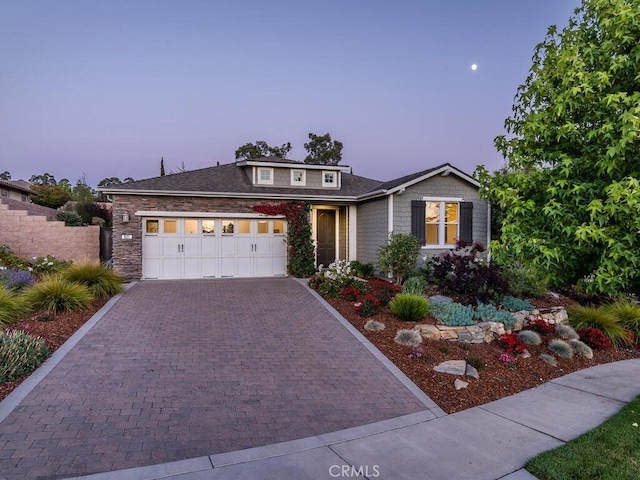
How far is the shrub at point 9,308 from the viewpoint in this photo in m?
6.76

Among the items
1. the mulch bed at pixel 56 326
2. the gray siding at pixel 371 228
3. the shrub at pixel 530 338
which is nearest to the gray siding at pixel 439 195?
the gray siding at pixel 371 228

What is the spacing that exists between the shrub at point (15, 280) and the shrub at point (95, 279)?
2.75 ft

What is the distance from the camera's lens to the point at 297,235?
13898 mm

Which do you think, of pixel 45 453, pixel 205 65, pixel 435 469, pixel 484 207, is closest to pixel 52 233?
pixel 205 65

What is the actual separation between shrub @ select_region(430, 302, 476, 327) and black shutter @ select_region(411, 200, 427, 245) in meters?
5.41

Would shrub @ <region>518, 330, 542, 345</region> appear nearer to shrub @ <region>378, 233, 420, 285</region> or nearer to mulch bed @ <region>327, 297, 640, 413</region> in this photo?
mulch bed @ <region>327, 297, 640, 413</region>

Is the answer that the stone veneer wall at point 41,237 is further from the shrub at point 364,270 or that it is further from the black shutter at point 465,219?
the black shutter at point 465,219

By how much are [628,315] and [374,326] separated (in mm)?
5766

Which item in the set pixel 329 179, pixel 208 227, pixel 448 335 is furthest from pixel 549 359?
pixel 329 179

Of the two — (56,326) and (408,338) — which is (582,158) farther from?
(56,326)

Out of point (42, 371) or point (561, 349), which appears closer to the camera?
point (42, 371)

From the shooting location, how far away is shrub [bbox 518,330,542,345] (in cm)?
713

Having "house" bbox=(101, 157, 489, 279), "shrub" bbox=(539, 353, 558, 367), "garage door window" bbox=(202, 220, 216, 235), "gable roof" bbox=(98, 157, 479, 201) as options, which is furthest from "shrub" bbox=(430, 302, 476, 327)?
"garage door window" bbox=(202, 220, 216, 235)

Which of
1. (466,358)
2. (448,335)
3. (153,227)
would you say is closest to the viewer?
(466,358)
